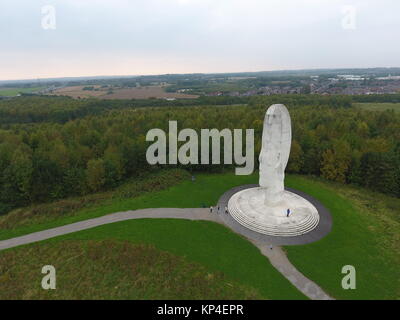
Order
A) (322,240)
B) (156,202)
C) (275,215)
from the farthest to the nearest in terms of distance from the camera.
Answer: (156,202), (275,215), (322,240)

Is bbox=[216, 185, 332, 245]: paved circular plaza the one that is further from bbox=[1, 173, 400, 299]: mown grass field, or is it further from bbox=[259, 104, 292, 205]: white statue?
bbox=[259, 104, 292, 205]: white statue

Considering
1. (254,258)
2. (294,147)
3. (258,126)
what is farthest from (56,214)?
(258,126)

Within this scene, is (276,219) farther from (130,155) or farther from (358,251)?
(130,155)

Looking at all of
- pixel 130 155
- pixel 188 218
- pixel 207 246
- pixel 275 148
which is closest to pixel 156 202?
pixel 188 218

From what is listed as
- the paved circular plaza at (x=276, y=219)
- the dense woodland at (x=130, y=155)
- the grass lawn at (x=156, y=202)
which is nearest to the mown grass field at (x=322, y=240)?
the grass lawn at (x=156, y=202)

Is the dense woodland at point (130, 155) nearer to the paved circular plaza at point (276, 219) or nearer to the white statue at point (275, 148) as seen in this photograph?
the paved circular plaza at point (276, 219)

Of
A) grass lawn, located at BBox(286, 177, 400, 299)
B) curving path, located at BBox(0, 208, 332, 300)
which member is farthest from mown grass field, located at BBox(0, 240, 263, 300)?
grass lawn, located at BBox(286, 177, 400, 299)
